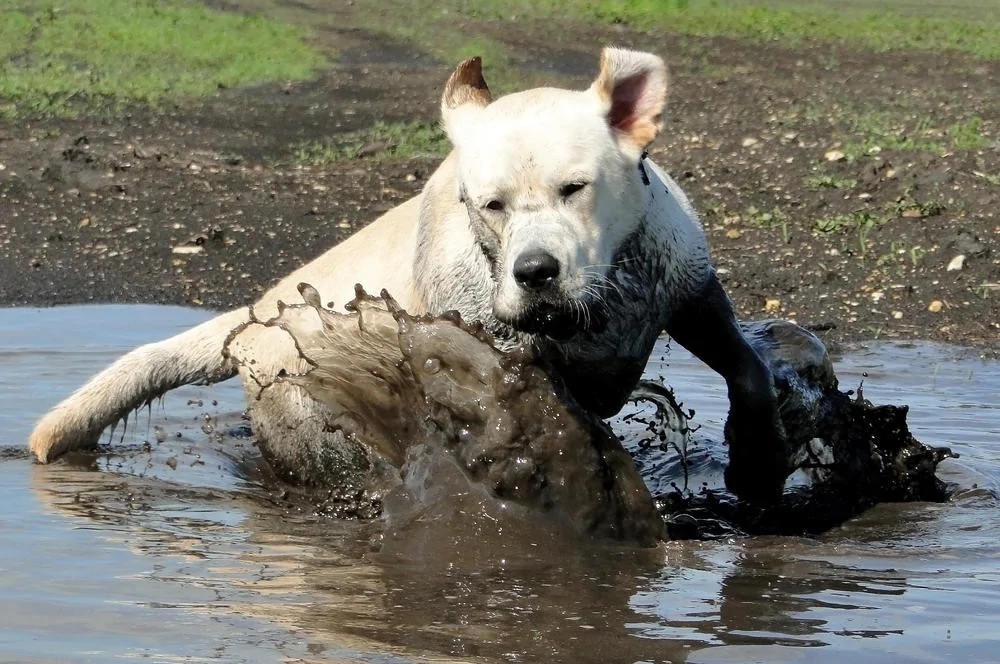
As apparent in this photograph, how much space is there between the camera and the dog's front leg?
5824mm

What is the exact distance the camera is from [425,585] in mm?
4488

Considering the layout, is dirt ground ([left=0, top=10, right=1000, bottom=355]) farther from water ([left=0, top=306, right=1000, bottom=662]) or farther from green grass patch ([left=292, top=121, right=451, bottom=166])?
water ([left=0, top=306, right=1000, bottom=662])

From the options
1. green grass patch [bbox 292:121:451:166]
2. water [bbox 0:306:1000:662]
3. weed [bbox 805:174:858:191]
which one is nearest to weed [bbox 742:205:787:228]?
weed [bbox 805:174:858:191]

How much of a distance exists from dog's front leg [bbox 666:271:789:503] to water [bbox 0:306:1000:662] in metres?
0.45

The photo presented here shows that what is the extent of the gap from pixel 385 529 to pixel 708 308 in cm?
148

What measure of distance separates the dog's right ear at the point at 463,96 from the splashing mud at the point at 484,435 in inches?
26.5

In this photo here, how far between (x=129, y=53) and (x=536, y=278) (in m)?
15.9

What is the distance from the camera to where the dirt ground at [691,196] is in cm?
1009

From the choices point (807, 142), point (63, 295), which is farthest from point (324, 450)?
point (807, 142)

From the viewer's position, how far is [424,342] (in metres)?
5.14

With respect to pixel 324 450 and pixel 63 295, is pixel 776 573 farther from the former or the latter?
pixel 63 295

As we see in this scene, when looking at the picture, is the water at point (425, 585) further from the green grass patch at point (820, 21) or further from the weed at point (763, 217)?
the green grass patch at point (820, 21)

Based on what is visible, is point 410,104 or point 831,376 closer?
point 831,376

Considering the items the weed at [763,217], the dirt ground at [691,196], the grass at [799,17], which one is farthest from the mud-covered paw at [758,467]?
the grass at [799,17]
